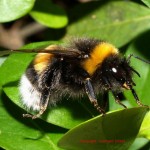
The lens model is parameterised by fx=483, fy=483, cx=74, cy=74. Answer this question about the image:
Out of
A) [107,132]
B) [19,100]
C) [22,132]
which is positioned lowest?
[22,132]

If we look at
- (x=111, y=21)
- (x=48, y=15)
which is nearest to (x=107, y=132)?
(x=48, y=15)

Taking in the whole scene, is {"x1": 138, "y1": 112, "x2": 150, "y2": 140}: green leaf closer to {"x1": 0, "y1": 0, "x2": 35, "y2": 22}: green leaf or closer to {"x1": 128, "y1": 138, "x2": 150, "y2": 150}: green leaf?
{"x1": 128, "y1": 138, "x2": 150, "y2": 150}: green leaf

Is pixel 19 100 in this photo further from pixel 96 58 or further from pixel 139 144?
pixel 139 144

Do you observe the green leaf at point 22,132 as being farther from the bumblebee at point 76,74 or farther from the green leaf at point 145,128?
the green leaf at point 145,128

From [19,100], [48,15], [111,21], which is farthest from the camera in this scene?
[111,21]

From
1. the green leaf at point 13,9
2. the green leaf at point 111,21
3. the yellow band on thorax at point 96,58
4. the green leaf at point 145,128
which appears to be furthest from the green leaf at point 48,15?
the green leaf at point 145,128

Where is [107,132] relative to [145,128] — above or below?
above

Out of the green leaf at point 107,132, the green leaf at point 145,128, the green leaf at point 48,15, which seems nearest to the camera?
the green leaf at point 107,132
